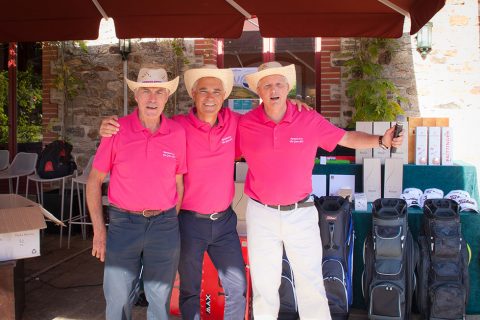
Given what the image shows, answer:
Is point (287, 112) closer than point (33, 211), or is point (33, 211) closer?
point (287, 112)

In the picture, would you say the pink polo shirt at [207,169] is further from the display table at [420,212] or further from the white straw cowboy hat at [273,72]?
the display table at [420,212]

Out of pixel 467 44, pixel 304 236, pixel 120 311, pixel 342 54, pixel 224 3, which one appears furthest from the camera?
pixel 342 54

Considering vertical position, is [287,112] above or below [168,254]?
above

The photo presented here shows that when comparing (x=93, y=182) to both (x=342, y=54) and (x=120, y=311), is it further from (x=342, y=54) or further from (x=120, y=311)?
(x=342, y=54)

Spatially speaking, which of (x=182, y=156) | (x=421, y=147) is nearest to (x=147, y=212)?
(x=182, y=156)

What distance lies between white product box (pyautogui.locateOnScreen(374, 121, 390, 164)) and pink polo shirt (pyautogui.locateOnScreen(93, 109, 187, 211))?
219 centimetres

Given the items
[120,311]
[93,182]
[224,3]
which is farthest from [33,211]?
[224,3]

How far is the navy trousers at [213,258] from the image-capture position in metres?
2.89

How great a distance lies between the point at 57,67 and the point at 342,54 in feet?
13.0

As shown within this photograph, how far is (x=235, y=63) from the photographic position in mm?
6789

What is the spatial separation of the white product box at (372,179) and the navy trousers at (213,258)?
1676 millimetres

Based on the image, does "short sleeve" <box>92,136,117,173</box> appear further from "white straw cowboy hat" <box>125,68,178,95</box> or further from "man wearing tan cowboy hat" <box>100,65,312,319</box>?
"man wearing tan cowboy hat" <box>100,65,312,319</box>

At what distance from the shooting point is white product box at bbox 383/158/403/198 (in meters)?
4.21

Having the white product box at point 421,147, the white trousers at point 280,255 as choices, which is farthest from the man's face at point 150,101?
the white product box at point 421,147
